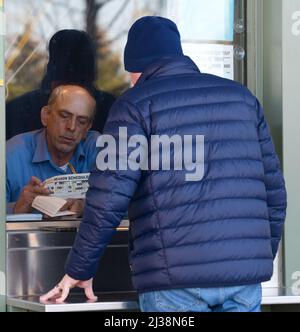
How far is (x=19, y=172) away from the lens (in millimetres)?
4938

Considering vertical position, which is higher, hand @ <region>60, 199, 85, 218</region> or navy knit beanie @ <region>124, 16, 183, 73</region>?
navy knit beanie @ <region>124, 16, 183, 73</region>

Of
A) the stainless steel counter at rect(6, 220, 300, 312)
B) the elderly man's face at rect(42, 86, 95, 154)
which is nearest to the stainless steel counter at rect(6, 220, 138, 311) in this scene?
the stainless steel counter at rect(6, 220, 300, 312)

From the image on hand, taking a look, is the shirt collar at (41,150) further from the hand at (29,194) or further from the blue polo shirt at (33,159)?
the hand at (29,194)

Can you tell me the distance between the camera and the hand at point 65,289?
3.93 meters

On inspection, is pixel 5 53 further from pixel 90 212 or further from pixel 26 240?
pixel 90 212

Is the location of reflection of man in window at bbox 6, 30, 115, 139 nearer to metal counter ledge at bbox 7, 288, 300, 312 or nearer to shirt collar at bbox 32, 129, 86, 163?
shirt collar at bbox 32, 129, 86, 163

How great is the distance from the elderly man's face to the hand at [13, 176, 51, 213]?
0.21 m

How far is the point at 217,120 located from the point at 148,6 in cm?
164

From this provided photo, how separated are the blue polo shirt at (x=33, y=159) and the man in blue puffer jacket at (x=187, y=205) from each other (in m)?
1.12

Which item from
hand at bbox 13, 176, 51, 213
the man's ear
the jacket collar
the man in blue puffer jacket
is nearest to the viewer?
the man in blue puffer jacket

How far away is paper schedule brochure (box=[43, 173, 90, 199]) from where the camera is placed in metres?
4.99

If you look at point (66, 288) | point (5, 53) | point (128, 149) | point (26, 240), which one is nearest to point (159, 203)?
point (128, 149)

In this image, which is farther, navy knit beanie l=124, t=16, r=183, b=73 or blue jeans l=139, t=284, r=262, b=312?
navy knit beanie l=124, t=16, r=183, b=73

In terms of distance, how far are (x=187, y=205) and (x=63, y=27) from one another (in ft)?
5.62
